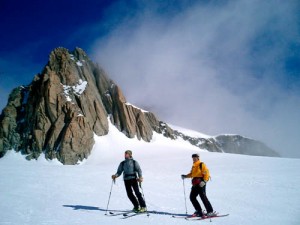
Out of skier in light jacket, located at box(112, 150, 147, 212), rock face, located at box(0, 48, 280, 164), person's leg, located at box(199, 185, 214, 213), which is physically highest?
rock face, located at box(0, 48, 280, 164)

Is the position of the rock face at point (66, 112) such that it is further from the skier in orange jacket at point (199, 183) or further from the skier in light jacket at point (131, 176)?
the skier in orange jacket at point (199, 183)

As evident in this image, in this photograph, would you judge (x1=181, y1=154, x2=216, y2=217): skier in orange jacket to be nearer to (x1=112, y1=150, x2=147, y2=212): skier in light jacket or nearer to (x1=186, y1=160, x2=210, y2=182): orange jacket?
(x1=186, y1=160, x2=210, y2=182): orange jacket

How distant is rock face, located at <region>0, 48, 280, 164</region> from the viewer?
54.9 metres

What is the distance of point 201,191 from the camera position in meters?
9.17

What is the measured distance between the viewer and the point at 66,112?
195 feet

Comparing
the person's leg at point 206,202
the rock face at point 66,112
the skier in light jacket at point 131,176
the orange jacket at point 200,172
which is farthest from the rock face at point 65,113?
the person's leg at point 206,202

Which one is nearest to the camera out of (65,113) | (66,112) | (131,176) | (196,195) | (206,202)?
(206,202)

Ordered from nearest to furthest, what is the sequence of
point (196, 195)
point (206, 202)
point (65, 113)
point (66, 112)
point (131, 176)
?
point (206, 202), point (196, 195), point (131, 176), point (65, 113), point (66, 112)

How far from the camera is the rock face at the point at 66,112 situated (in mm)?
54875

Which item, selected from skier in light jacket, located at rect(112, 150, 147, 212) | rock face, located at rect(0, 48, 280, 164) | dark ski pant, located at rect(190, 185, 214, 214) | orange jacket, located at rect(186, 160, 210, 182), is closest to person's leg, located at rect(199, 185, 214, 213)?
dark ski pant, located at rect(190, 185, 214, 214)

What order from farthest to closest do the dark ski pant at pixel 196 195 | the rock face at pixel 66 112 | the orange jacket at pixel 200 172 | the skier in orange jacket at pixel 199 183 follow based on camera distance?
the rock face at pixel 66 112 < the orange jacket at pixel 200 172 < the skier in orange jacket at pixel 199 183 < the dark ski pant at pixel 196 195

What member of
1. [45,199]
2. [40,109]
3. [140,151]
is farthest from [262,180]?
[40,109]

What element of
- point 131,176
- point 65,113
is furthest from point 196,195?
point 65,113

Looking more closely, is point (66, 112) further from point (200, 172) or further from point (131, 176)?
point (200, 172)
